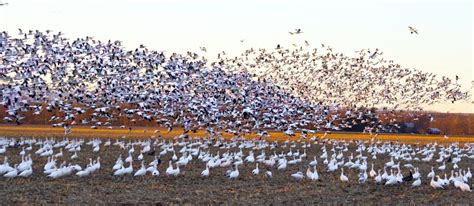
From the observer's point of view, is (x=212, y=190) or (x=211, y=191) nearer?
(x=211, y=191)

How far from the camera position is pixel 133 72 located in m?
29.9

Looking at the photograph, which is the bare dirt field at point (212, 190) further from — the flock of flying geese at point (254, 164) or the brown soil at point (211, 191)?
the flock of flying geese at point (254, 164)

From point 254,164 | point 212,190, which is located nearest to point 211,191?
point 212,190

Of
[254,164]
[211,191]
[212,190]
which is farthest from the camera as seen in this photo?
[254,164]

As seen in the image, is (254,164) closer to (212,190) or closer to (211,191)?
(212,190)

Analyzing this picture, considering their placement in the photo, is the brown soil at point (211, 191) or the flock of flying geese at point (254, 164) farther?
the flock of flying geese at point (254, 164)

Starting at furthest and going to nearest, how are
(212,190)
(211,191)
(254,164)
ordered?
(254,164)
(212,190)
(211,191)

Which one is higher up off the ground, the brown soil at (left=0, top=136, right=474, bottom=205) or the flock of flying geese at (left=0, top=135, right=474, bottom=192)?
the flock of flying geese at (left=0, top=135, right=474, bottom=192)

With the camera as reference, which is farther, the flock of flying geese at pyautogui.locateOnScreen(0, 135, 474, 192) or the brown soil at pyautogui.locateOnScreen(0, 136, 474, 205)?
the flock of flying geese at pyautogui.locateOnScreen(0, 135, 474, 192)

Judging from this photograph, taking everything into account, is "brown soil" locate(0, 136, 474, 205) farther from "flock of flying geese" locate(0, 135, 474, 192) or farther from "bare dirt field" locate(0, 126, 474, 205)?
"flock of flying geese" locate(0, 135, 474, 192)

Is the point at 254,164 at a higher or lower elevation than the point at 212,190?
higher

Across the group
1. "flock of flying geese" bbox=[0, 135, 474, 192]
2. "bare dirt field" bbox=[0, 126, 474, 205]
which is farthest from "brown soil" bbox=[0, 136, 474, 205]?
"flock of flying geese" bbox=[0, 135, 474, 192]

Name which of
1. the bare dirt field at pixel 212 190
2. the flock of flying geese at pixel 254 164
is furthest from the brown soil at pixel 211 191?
the flock of flying geese at pixel 254 164

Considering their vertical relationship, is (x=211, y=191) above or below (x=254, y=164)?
below
